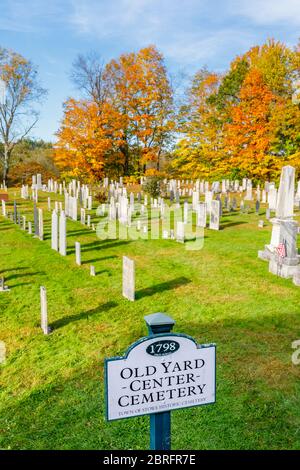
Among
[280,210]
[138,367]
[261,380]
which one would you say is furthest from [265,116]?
[138,367]

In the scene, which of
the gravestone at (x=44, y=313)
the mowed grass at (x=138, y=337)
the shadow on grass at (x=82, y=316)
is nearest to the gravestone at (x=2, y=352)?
the mowed grass at (x=138, y=337)

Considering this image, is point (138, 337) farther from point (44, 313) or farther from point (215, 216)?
point (215, 216)

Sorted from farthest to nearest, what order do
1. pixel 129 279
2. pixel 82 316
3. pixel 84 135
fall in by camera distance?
pixel 84 135, pixel 129 279, pixel 82 316

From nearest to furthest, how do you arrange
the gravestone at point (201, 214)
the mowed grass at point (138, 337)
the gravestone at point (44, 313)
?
the mowed grass at point (138, 337) → the gravestone at point (44, 313) → the gravestone at point (201, 214)

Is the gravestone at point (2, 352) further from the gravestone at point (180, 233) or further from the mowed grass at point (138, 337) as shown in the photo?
the gravestone at point (180, 233)

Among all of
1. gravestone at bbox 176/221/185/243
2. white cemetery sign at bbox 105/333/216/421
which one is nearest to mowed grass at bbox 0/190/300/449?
gravestone at bbox 176/221/185/243

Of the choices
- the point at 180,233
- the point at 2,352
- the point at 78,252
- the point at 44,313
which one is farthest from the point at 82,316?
the point at 180,233

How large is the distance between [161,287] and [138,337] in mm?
2896

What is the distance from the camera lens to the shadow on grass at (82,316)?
712cm

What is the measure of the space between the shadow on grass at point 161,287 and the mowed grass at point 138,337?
27 millimetres

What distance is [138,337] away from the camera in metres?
6.42

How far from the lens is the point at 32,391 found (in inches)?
197

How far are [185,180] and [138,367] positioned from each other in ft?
125

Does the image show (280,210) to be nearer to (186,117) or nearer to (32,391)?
(32,391)
